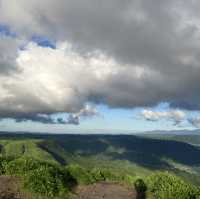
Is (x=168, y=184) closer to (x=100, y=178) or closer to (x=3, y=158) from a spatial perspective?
(x=100, y=178)

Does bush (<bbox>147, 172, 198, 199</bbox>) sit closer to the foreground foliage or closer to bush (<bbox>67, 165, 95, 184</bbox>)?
the foreground foliage

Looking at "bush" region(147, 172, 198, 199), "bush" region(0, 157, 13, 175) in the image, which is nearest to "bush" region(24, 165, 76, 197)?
"bush" region(0, 157, 13, 175)

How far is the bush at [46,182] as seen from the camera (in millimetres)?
46188

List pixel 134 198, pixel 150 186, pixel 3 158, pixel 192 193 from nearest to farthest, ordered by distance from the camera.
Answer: pixel 134 198 → pixel 192 193 → pixel 150 186 → pixel 3 158

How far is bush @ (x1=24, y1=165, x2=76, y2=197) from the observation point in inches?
1818

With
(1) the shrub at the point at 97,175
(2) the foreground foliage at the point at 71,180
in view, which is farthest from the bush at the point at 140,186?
(1) the shrub at the point at 97,175

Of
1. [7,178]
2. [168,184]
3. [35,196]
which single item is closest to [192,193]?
[168,184]

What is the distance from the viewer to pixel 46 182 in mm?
47406

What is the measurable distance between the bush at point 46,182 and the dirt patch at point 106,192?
2.70 meters

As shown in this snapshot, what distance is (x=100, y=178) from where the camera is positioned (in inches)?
2217

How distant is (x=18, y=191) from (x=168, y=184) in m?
22.2

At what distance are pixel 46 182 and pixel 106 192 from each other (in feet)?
27.0

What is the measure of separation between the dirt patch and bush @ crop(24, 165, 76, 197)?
106 inches

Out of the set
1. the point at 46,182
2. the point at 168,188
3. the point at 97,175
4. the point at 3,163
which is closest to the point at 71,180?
the point at 97,175
